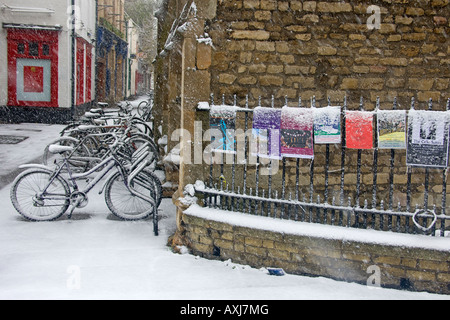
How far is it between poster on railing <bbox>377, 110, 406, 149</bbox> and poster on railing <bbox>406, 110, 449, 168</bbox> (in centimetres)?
9

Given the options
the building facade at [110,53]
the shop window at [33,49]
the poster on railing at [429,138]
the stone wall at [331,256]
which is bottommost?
the stone wall at [331,256]

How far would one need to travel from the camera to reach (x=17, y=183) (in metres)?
6.36

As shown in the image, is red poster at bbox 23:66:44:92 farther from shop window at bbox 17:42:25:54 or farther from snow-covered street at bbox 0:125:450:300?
snow-covered street at bbox 0:125:450:300

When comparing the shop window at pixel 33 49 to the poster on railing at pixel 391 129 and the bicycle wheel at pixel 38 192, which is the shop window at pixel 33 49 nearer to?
the bicycle wheel at pixel 38 192

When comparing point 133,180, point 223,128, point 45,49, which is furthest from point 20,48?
point 223,128

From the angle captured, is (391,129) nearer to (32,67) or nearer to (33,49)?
(32,67)

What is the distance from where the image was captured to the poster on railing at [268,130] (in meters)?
5.27

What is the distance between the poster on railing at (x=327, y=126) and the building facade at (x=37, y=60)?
13819 mm

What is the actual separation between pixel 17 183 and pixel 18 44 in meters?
12.5

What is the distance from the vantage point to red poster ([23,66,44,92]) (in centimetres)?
1727

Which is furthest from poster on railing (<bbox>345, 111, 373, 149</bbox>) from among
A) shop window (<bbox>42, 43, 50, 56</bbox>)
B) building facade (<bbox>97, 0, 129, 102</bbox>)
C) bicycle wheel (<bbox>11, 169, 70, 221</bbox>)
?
building facade (<bbox>97, 0, 129, 102</bbox>)

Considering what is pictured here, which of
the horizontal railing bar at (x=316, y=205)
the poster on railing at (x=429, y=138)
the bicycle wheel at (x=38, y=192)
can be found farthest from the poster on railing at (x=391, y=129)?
the bicycle wheel at (x=38, y=192)

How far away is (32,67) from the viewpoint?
685 inches
